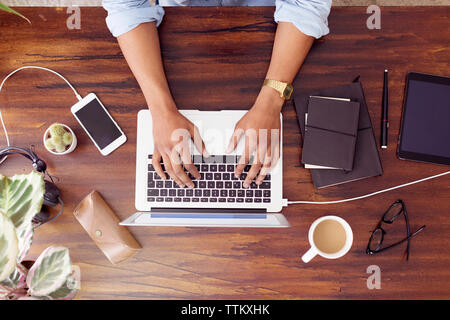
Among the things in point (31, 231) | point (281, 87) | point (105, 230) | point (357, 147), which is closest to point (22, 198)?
point (31, 231)

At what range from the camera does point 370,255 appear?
83 cm

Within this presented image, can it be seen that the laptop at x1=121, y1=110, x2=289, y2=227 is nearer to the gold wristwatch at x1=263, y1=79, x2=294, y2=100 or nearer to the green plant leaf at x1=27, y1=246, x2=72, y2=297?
the gold wristwatch at x1=263, y1=79, x2=294, y2=100

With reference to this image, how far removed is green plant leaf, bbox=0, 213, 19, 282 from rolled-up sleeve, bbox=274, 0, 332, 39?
804mm

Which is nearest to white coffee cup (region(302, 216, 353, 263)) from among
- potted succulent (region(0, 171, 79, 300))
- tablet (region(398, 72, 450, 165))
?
tablet (region(398, 72, 450, 165))

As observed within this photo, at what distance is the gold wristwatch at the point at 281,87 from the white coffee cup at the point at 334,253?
0.36 metres

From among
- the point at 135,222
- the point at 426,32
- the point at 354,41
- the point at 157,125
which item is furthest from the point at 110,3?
the point at 426,32

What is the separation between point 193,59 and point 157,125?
0.24m

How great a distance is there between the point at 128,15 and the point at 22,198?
0.61m

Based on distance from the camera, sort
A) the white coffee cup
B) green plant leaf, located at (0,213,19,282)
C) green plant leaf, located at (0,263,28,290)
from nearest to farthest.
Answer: green plant leaf, located at (0,213,19,282) → green plant leaf, located at (0,263,28,290) → the white coffee cup

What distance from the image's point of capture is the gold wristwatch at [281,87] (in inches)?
32.9

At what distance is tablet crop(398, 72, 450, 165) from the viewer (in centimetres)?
84

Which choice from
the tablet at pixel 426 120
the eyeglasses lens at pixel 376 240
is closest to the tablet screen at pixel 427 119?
the tablet at pixel 426 120

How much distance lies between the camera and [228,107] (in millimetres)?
882
